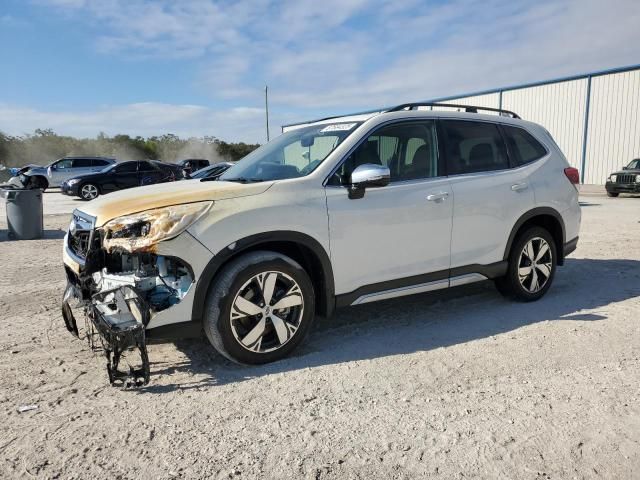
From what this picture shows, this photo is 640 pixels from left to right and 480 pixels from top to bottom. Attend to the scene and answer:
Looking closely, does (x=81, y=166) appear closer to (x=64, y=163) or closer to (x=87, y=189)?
(x=64, y=163)

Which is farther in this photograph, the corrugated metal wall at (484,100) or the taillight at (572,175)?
the corrugated metal wall at (484,100)

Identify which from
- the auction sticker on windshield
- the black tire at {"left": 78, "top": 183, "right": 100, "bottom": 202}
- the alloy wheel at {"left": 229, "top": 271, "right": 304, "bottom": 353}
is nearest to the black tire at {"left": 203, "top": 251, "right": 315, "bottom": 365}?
the alloy wheel at {"left": 229, "top": 271, "right": 304, "bottom": 353}

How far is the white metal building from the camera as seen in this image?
24047mm

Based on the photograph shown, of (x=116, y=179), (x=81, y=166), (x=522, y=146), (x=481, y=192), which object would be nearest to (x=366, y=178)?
(x=481, y=192)

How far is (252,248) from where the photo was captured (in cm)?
364

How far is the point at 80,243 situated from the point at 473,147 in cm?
353

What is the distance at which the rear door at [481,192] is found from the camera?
4.53m

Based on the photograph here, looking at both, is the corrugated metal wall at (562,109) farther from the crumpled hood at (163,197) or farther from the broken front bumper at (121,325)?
the broken front bumper at (121,325)

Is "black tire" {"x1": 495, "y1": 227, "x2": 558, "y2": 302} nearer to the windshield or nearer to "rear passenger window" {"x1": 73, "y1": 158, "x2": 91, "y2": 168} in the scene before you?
the windshield

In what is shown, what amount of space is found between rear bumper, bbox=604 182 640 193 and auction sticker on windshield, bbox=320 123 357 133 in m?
17.9

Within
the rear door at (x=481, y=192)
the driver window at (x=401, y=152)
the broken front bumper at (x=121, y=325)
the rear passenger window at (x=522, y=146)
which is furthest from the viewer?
the rear passenger window at (x=522, y=146)

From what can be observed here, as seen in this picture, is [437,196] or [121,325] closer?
[121,325]

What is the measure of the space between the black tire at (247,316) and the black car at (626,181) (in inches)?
737

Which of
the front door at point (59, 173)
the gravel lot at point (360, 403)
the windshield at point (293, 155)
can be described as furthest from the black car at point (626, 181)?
the front door at point (59, 173)
